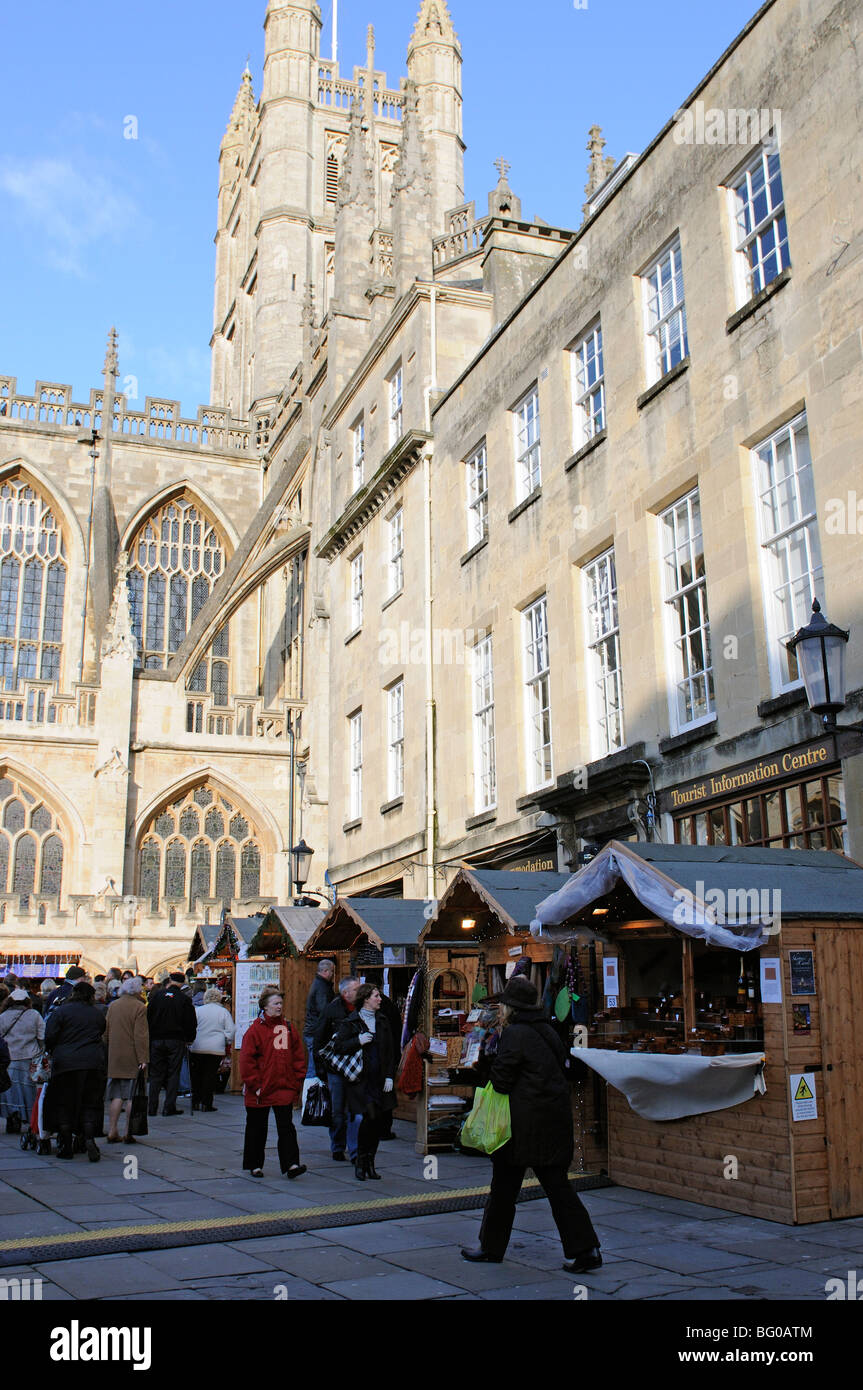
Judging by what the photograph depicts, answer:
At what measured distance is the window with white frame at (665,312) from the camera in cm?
1345

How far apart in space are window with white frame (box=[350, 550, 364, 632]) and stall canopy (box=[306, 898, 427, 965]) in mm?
9432

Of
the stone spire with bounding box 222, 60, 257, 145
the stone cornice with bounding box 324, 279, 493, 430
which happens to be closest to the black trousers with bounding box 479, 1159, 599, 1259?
the stone cornice with bounding box 324, 279, 493, 430

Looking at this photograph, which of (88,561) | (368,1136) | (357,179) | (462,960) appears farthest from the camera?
(88,561)

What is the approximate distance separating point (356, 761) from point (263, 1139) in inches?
547

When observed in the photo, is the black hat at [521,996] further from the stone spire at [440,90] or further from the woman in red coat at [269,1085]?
the stone spire at [440,90]

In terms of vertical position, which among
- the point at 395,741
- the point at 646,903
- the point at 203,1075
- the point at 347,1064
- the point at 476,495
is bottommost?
the point at 203,1075

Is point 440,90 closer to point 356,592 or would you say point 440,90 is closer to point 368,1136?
point 356,592

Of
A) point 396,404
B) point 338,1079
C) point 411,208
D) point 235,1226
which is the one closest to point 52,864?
point 396,404

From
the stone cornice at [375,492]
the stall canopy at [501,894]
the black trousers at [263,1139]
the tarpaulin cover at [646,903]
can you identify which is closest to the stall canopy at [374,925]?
the stall canopy at [501,894]

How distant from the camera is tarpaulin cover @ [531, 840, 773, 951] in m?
8.09

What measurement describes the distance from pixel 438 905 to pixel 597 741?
11.6ft

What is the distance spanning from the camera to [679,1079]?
8.41 meters

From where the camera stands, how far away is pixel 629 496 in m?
14.0

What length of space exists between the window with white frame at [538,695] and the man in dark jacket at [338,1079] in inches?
196
